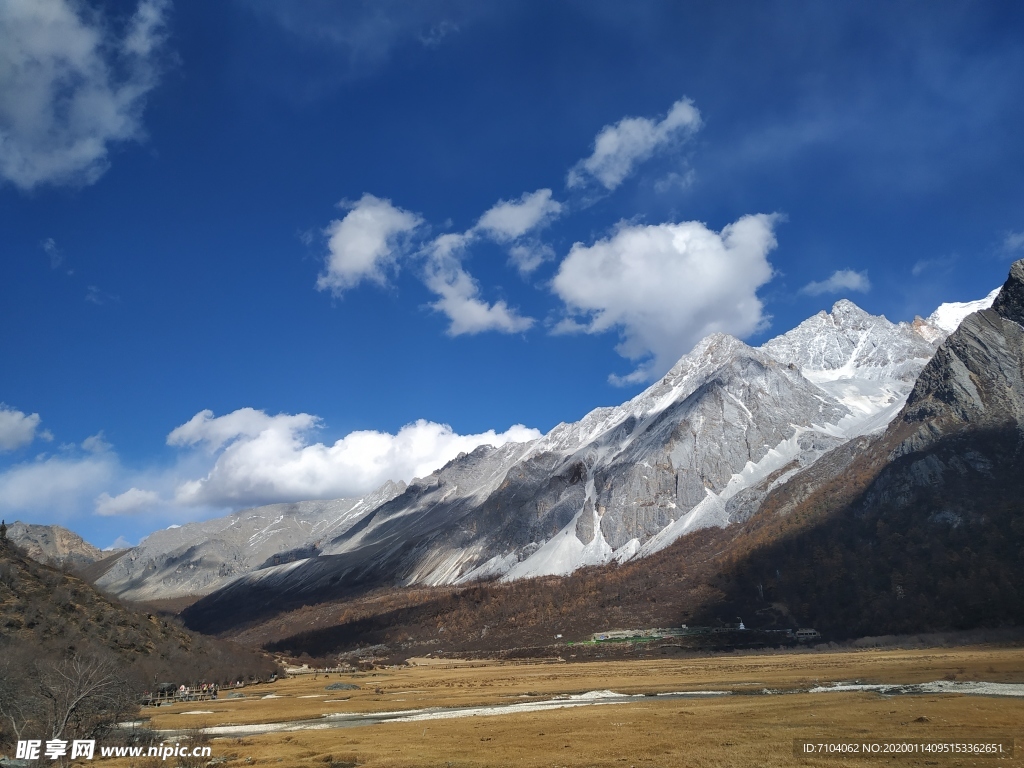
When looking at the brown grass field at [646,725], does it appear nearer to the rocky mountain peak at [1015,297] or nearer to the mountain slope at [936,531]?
the mountain slope at [936,531]

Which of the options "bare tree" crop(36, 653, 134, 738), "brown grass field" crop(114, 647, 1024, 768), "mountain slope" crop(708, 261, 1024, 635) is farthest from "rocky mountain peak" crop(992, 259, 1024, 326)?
"bare tree" crop(36, 653, 134, 738)

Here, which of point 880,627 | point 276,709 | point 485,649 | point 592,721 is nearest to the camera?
point 592,721

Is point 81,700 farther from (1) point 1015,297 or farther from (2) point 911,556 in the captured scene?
(1) point 1015,297

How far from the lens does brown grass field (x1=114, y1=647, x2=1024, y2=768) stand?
3469 cm

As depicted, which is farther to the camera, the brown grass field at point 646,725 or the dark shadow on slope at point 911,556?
the dark shadow on slope at point 911,556

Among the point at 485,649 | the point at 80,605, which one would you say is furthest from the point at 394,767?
the point at 485,649

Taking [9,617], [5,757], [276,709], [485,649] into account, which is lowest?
[485,649]

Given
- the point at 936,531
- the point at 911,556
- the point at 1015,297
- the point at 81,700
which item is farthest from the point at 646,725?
the point at 1015,297

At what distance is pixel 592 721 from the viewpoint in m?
50.3

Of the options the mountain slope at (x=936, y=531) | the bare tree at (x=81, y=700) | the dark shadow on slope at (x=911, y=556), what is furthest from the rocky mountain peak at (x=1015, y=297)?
the bare tree at (x=81, y=700)

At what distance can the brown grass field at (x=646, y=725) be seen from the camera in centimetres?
3469

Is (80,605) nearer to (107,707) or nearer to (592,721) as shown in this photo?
(107,707)

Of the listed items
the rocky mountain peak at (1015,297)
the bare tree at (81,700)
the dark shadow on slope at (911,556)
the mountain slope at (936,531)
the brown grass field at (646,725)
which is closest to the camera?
the brown grass field at (646,725)

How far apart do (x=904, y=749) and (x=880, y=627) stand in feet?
433
